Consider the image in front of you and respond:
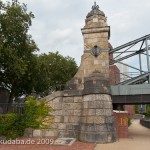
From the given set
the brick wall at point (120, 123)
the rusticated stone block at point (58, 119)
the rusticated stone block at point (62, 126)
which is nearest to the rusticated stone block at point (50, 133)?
the rusticated stone block at point (62, 126)

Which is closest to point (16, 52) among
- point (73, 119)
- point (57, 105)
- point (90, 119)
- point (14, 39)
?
point (14, 39)

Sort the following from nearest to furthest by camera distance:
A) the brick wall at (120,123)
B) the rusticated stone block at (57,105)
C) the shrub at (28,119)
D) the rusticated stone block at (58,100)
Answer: the shrub at (28,119), the rusticated stone block at (57,105), the rusticated stone block at (58,100), the brick wall at (120,123)

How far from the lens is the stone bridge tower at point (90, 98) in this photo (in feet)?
55.1

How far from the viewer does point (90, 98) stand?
17469mm

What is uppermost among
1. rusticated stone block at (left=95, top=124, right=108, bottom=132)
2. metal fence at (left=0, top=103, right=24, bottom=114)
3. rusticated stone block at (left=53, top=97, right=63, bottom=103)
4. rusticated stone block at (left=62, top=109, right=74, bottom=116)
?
rusticated stone block at (left=53, top=97, right=63, bottom=103)

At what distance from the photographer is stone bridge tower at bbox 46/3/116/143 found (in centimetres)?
1678

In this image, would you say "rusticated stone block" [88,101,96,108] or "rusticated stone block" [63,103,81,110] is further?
"rusticated stone block" [63,103,81,110]

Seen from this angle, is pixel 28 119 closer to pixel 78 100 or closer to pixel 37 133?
pixel 37 133

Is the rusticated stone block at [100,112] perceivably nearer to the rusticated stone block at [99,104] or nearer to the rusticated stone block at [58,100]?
the rusticated stone block at [99,104]

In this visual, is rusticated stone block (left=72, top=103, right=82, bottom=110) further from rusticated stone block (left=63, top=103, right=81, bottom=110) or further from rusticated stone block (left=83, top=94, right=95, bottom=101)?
rusticated stone block (left=83, top=94, right=95, bottom=101)

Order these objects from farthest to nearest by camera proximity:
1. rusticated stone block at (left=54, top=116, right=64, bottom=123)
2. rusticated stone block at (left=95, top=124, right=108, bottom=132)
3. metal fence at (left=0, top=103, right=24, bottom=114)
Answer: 1. metal fence at (left=0, top=103, right=24, bottom=114)
2. rusticated stone block at (left=54, top=116, right=64, bottom=123)
3. rusticated stone block at (left=95, top=124, right=108, bottom=132)

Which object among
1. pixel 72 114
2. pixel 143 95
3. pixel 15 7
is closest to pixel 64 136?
pixel 72 114

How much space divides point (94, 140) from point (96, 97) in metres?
3.00

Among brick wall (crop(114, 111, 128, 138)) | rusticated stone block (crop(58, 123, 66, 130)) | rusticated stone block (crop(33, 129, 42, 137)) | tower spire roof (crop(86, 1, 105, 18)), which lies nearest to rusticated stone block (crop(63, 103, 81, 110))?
rusticated stone block (crop(58, 123, 66, 130))
